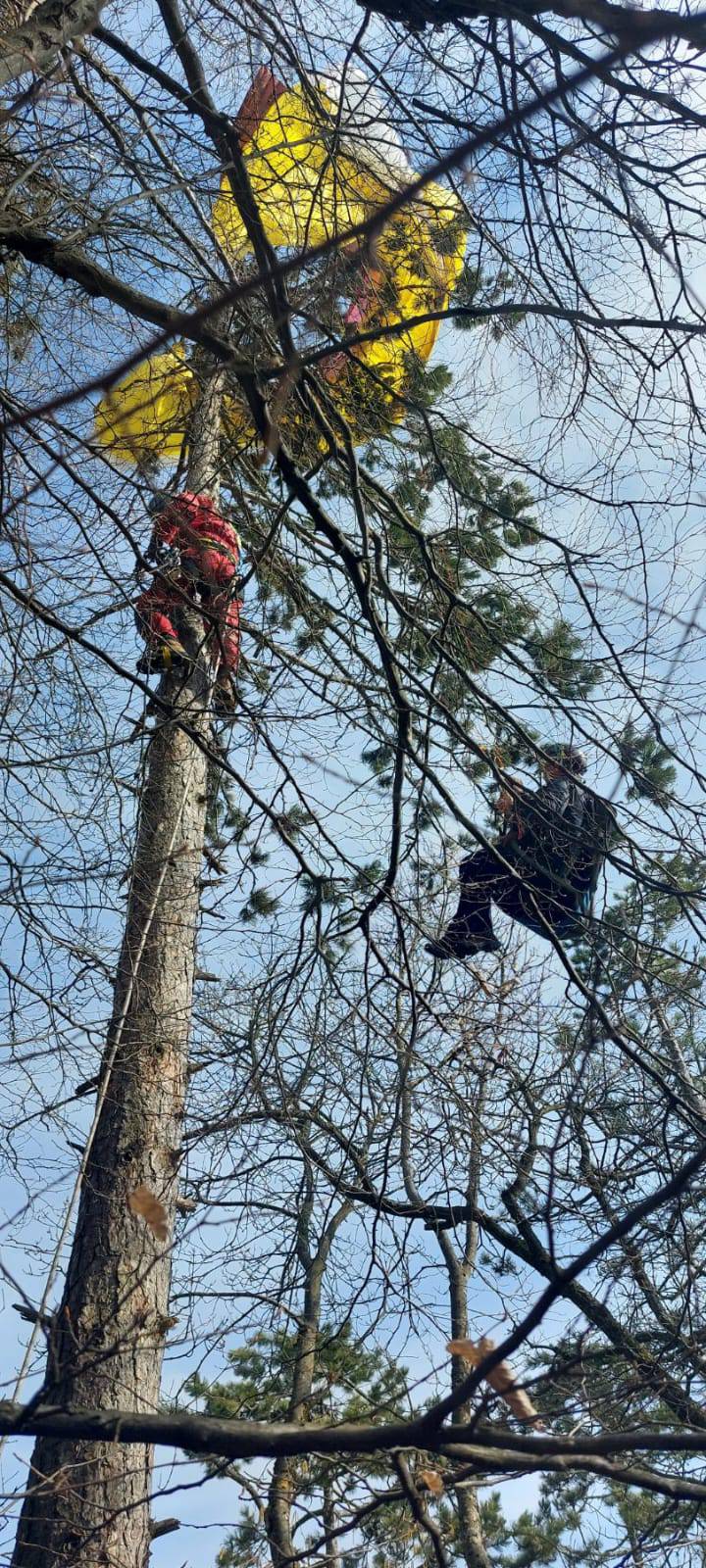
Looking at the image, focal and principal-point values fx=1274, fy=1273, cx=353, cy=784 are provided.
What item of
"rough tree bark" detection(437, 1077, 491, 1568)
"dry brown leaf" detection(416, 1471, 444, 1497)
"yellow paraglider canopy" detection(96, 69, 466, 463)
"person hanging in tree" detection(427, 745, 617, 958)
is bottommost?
"dry brown leaf" detection(416, 1471, 444, 1497)

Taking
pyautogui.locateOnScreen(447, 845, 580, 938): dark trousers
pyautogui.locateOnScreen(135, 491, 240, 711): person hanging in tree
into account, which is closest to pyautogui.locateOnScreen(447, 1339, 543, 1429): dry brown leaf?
pyautogui.locateOnScreen(135, 491, 240, 711): person hanging in tree

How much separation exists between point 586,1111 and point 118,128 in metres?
3.27

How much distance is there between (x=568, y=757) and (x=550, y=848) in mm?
340

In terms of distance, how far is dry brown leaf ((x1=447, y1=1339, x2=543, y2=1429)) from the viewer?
143 centimetres

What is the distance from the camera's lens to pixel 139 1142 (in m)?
4.84

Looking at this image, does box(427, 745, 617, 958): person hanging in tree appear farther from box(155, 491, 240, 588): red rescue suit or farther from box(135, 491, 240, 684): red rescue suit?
box(155, 491, 240, 588): red rescue suit

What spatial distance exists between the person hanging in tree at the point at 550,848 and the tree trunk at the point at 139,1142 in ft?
3.60

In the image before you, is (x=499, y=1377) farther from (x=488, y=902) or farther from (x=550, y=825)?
(x=488, y=902)

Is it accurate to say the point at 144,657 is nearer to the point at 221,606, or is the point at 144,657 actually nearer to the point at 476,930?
the point at 221,606

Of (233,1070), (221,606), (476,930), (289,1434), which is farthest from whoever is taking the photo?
(476,930)

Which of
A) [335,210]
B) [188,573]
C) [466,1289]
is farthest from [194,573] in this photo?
[466,1289]

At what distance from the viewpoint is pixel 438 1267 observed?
13.4 ft

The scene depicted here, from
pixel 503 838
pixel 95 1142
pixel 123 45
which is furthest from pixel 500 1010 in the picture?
pixel 123 45

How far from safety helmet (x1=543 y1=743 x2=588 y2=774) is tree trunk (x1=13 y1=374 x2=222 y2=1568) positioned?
1275mm
